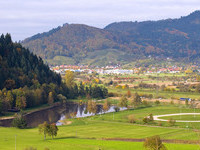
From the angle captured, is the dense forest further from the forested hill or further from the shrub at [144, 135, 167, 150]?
the shrub at [144, 135, 167, 150]

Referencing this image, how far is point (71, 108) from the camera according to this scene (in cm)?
12838

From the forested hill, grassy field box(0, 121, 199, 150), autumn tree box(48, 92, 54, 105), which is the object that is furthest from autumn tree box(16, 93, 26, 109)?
grassy field box(0, 121, 199, 150)

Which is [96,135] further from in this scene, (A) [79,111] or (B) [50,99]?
(B) [50,99]

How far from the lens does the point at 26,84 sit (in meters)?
139

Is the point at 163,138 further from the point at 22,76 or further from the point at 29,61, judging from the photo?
the point at 29,61

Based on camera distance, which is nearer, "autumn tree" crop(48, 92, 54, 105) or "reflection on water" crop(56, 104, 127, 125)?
"reflection on water" crop(56, 104, 127, 125)

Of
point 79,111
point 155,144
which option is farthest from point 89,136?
point 79,111

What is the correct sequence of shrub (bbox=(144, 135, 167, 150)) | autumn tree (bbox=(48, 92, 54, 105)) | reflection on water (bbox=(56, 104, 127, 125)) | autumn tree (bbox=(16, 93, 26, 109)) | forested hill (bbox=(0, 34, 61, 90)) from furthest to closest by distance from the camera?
forested hill (bbox=(0, 34, 61, 90)) < autumn tree (bbox=(48, 92, 54, 105)) < autumn tree (bbox=(16, 93, 26, 109)) < reflection on water (bbox=(56, 104, 127, 125)) < shrub (bbox=(144, 135, 167, 150))

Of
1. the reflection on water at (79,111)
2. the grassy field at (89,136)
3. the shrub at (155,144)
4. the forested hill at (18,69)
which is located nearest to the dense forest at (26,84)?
the forested hill at (18,69)

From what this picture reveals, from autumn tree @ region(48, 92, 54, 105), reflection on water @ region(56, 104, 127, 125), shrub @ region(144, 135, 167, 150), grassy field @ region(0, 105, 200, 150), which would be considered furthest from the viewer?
autumn tree @ region(48, 92, 54, 105)

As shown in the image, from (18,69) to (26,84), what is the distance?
28.8 feet

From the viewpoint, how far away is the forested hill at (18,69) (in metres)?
136

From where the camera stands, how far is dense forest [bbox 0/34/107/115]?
11706cm

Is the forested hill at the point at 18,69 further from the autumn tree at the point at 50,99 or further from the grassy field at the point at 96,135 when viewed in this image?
the grassy field at the point at 96,135
